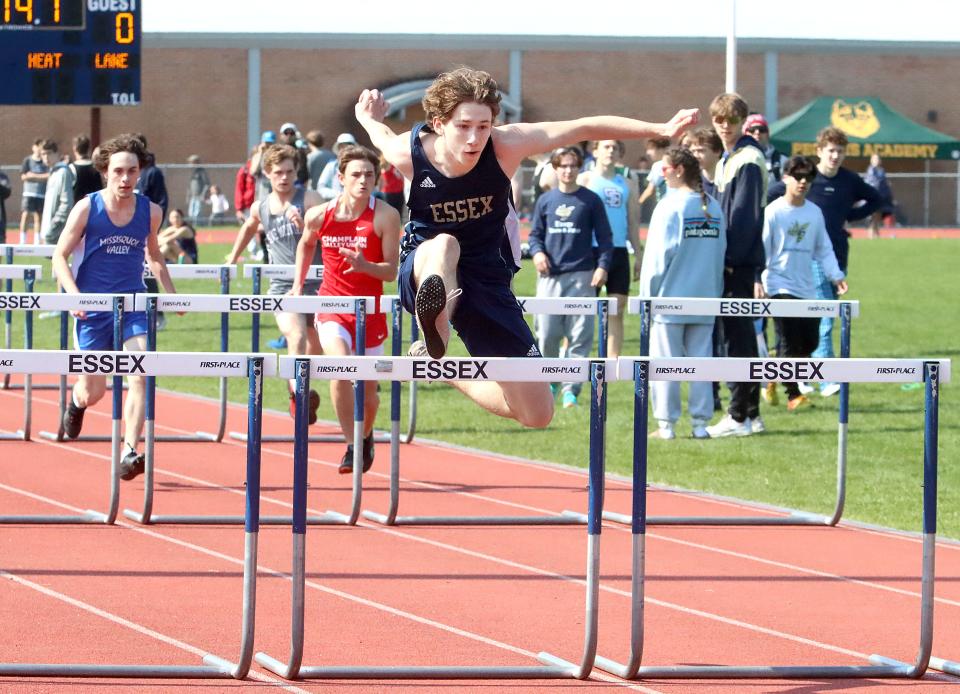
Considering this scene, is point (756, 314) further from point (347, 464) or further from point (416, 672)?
point (416, 672)

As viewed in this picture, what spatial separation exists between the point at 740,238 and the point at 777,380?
6117 mm

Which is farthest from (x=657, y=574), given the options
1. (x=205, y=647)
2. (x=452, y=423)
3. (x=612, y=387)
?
(x=612, y=387)

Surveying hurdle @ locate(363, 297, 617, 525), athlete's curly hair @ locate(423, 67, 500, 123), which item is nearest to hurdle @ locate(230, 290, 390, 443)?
hurdle @ locate(363, 297, 617, 525)

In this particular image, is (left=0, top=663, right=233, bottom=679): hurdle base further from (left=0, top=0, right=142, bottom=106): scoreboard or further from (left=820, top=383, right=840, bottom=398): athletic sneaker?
(left=0, top=0, right=142, bottom=106): scoreboard

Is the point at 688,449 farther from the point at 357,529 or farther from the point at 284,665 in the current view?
the point at 284,665

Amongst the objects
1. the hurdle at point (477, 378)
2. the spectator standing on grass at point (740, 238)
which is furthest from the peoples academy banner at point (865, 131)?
the hurdle at point (477, 378)

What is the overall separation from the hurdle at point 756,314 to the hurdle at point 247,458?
132 inches

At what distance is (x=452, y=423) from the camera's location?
12.7 metres

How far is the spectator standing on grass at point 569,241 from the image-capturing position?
12.7 meters

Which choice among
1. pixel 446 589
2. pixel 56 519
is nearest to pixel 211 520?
pixel 56 519

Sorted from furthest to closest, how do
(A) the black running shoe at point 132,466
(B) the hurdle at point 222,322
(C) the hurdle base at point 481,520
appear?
(B) the hurdle at point 222,322
(A) the black running shoe at point 132,466
(C) the hurdle base at point 481,520

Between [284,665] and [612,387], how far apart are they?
9.17 m

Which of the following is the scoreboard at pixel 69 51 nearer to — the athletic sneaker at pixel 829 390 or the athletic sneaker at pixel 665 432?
the athletic sneaker at pixel 829 390

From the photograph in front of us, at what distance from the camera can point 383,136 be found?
6777 mm
